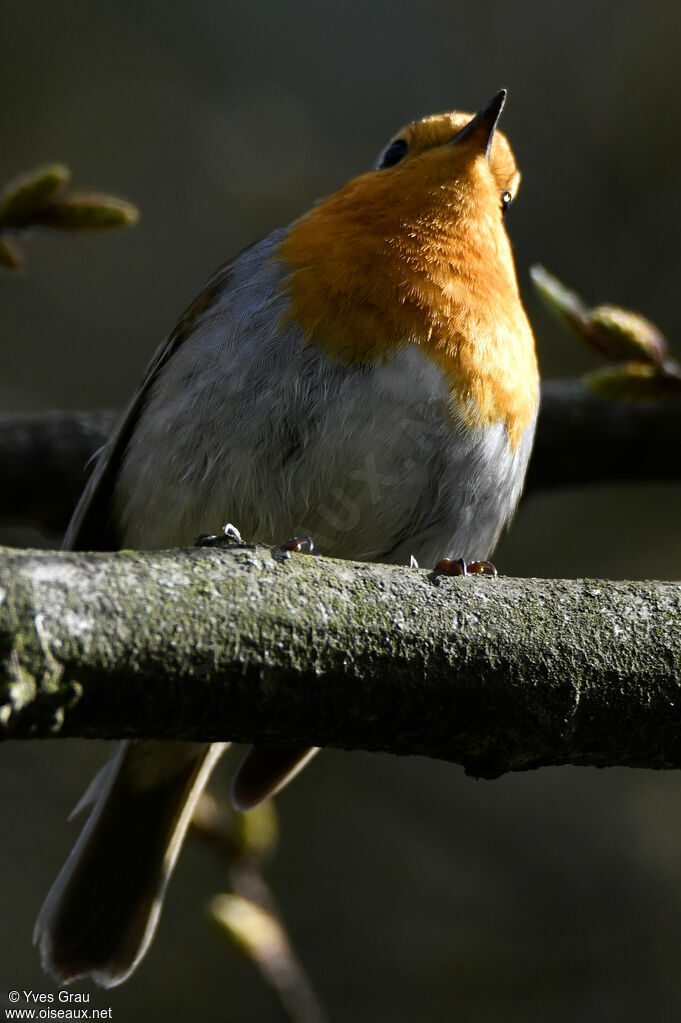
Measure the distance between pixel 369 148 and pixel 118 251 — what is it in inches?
63.3

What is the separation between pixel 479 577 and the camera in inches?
94.7

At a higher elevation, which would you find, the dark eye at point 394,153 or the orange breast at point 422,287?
the dark eye at point 394,153

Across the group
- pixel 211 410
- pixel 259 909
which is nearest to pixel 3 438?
pixel 211 410

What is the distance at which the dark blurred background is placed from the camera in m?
5.67

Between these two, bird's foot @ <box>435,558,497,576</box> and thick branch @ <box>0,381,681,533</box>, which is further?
thick branch @ <box>0,381,681,533</box>

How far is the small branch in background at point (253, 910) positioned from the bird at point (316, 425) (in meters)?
0.12

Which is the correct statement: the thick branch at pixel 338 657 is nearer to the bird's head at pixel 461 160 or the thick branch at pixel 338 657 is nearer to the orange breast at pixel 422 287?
the orange breast at pixel 422 287

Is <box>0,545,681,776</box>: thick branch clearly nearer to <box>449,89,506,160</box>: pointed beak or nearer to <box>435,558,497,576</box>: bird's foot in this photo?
<box>435,558,497,576</box>: bird's foot

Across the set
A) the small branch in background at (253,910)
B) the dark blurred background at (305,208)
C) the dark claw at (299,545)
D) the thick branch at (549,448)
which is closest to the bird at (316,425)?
the small branch in background at (253,910)

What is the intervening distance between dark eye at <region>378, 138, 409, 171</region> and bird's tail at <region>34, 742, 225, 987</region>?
82.2 inches

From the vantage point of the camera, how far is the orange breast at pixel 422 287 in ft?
11.3

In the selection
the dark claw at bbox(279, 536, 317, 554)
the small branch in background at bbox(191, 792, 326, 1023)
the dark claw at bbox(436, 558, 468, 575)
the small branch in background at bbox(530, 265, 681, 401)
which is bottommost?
the small branch in background at bbox(191, 792, 326, 1023)

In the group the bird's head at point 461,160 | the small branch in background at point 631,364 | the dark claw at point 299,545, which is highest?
the bird's head at point 461,160

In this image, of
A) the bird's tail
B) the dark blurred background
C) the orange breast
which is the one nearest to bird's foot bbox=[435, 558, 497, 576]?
the orange breast
